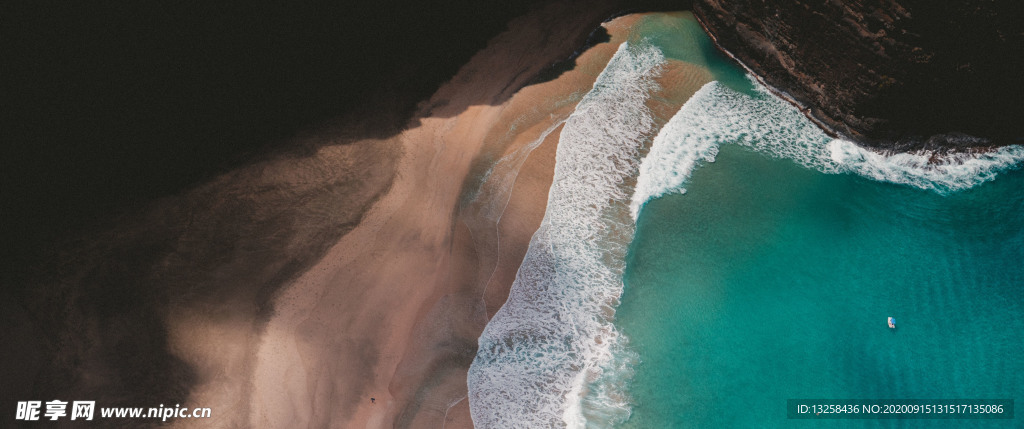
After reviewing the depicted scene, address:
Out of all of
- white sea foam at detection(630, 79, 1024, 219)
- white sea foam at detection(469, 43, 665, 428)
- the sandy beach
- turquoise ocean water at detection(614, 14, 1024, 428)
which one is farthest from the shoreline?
turquoise ocean water at detection(614, 14, 1024, 428)

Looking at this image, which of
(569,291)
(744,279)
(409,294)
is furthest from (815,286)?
(409,294)

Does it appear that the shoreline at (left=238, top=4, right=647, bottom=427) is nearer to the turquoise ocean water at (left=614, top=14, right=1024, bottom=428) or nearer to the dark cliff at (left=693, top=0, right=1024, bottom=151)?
the turquoise ocean water at (left=614, top=14, right=1024, bottom=428)

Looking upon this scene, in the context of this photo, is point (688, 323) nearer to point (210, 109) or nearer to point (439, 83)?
point (439, 83)

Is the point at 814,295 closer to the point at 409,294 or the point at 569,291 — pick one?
the point at 569,291

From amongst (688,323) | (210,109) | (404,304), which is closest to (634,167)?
(688,323)
